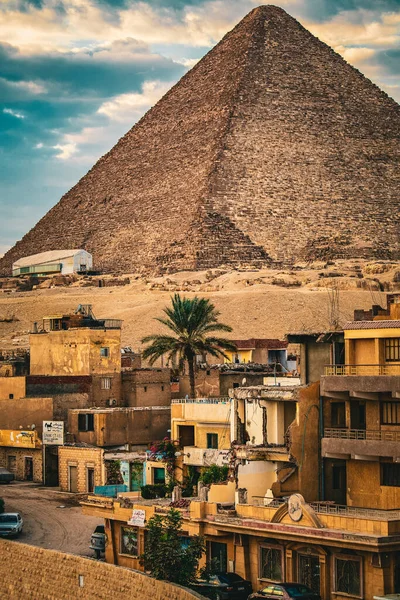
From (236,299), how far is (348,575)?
200 ft

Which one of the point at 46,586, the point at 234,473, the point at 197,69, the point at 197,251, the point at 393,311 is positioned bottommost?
the point at 46,586

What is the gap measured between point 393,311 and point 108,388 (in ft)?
46.2

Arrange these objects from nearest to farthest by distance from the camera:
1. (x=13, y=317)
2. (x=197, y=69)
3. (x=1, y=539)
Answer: (x=1, y=539) → (x=13, y=317) → (x=197, y=69)

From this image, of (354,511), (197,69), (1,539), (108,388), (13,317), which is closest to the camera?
(354,511)

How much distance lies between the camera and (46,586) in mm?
25797

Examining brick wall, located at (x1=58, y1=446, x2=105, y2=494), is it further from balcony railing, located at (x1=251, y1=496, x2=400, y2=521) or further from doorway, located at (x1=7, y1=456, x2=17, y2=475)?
balcony railing, located at (x1=251, y1=496, x2=400, y2=521)

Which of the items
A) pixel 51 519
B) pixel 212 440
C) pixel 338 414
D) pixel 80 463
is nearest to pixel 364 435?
pixel 338 414

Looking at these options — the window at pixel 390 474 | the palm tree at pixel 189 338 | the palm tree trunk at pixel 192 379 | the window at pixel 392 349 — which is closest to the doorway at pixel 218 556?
the window at pixel 390 474

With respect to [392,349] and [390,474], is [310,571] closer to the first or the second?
[390,474]

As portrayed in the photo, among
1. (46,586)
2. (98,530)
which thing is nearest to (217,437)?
(98,530)

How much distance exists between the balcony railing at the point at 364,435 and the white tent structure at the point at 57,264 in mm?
93733

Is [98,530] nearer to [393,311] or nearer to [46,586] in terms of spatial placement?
[46,586]

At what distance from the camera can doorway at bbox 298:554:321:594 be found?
23000 millimetres

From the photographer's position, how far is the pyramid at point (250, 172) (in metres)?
132
